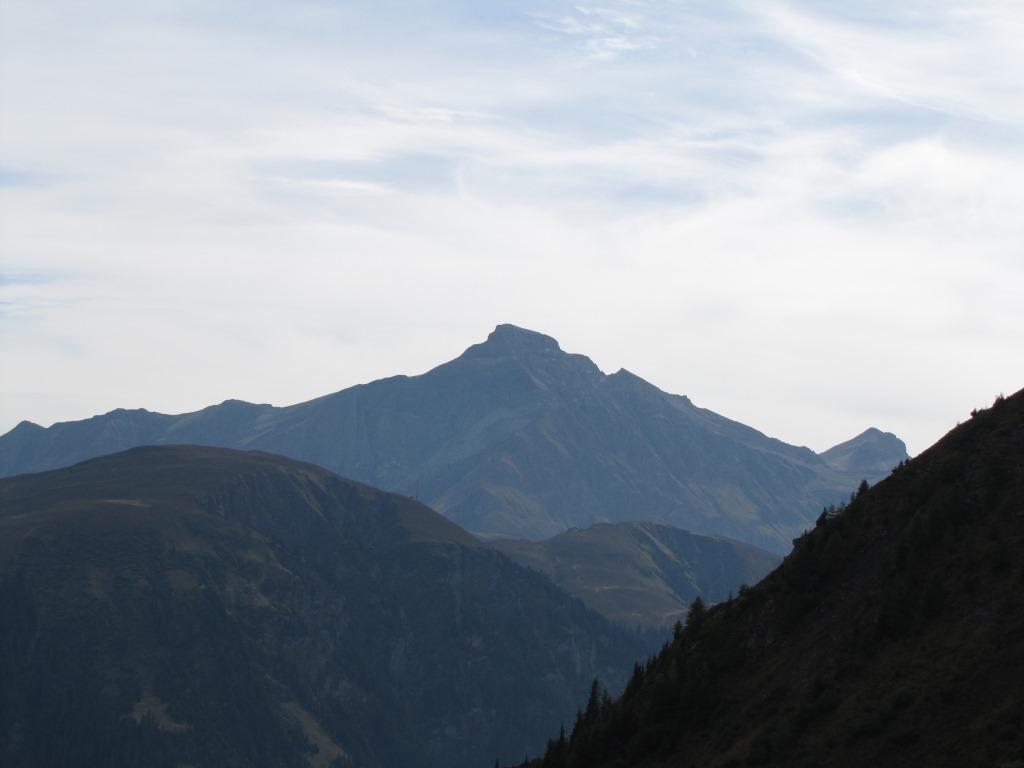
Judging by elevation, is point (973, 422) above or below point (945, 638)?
above

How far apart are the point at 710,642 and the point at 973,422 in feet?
109

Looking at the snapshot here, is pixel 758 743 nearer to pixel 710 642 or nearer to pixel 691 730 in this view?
pixel 691 730

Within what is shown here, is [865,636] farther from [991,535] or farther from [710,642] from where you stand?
[710,642]

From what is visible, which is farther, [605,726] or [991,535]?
[605,726]

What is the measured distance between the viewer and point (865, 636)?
10588 cm

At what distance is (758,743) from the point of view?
99.6 m

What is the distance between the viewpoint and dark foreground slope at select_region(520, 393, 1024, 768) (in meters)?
88.4

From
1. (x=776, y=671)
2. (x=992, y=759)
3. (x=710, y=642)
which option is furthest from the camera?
(x=710, y=642)

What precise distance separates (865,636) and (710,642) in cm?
2182

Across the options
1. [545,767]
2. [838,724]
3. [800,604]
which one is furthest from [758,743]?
[545,767]

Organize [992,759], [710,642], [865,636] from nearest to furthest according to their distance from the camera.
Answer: [992,759]
[865,636]
[710,642]

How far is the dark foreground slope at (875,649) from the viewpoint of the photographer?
88.4m

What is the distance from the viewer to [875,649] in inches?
4077

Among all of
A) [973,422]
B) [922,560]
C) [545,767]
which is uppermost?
[973,422]
